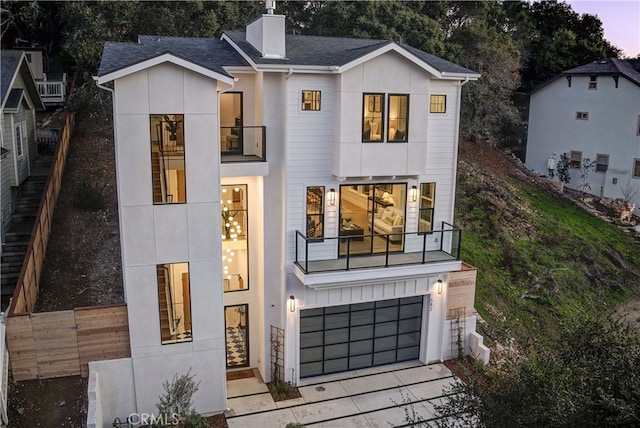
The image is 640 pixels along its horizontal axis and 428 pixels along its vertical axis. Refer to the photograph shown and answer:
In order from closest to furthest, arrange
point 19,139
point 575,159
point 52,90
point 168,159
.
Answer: point 168,159 → point 19,139 → point 52,90 → point 575,159

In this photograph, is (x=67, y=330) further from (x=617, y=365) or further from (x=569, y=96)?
(x=569, y=96)

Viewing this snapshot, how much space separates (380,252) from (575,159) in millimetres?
22281

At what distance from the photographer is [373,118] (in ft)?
45.0

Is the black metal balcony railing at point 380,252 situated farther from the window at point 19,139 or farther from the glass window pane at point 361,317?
the window at point 19,139

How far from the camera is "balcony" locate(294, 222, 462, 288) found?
13531mm

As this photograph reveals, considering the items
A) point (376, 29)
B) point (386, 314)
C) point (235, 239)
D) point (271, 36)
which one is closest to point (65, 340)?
point (235, 239)

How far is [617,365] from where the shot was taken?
6.77 metres

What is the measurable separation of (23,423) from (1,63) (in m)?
14.2

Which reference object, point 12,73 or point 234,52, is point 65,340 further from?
point 12,73

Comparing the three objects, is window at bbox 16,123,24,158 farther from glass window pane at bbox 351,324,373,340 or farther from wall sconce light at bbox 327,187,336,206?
glass window pane at bbox 351,324,373,340

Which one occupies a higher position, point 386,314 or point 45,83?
point 45,83

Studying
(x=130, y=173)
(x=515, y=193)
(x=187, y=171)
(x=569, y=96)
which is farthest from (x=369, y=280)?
(x=569, y=96)

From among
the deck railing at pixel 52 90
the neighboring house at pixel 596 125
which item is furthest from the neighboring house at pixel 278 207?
the neighboring house at pixel 596 125

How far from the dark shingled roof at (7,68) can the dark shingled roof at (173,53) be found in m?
5.92
